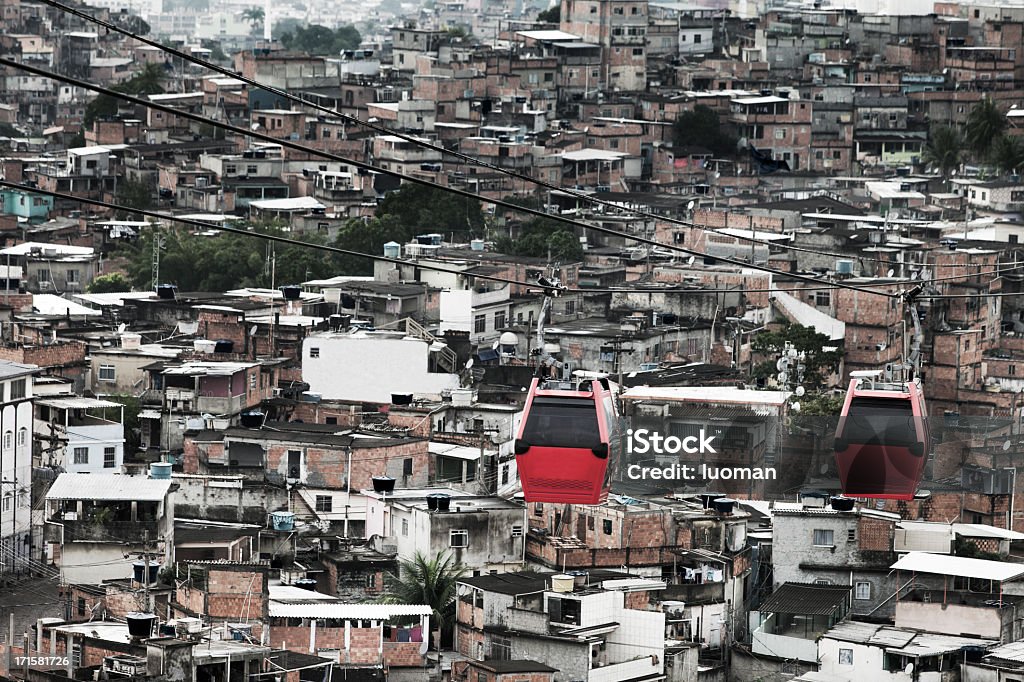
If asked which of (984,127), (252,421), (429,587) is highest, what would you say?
(984,127)

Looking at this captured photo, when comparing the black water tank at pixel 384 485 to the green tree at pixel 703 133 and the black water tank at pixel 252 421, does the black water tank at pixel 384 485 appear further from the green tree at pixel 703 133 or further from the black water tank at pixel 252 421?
the green tree at pixel 703 133

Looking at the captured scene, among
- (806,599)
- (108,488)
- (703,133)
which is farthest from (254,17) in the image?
(806,599)

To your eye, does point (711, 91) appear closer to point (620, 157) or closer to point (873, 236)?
point (620, 157)

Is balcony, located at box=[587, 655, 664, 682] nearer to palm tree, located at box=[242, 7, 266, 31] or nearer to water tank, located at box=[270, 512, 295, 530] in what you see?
water tank, located at box=[270, 512, 295, 530]

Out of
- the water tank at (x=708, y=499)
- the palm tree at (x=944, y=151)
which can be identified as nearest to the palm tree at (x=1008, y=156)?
the palm tree at (x=944, y=151)

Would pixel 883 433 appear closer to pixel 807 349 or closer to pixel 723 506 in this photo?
pixel 723 506

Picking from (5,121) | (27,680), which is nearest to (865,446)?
(27,680)
